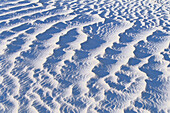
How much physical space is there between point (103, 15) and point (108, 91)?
2.33 metres

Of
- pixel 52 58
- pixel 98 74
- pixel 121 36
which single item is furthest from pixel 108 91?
pixel 121 36

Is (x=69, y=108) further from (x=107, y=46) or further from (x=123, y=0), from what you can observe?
(x=123, y=0)

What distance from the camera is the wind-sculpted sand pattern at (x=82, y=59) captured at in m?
2.71

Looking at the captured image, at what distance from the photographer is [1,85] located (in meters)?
2.92

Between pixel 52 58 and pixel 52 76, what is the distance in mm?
408

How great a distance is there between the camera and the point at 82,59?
3.43m

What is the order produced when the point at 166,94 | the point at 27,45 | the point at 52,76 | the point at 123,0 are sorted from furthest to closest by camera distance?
the point at 123,0 < the point at 27,45 < the point at 52,76 < the point at 166,94

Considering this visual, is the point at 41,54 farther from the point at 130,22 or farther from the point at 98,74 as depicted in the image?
the point at 130,22

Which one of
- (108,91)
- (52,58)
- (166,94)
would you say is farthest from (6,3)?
(166,94)

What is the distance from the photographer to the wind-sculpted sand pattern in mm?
2711

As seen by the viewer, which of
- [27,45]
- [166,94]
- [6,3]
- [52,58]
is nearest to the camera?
[166,94]

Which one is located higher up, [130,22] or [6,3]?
[6,3]

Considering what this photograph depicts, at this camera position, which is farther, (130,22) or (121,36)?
(130,22)

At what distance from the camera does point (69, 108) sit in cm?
262
